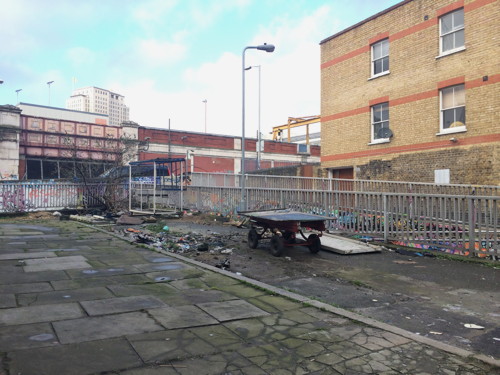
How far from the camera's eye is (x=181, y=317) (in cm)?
439

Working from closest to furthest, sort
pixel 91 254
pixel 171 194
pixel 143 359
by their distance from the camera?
pixel 143 359
pixel 91 254
pixel 171 194

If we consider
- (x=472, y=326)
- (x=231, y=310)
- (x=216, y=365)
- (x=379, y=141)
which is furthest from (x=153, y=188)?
(x=216, y=365)

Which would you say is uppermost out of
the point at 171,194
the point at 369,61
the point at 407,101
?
the point at 369,61

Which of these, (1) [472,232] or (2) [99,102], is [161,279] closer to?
(1) [472,232]

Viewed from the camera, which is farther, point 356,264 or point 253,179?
point 253,179

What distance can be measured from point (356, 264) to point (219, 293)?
3.90 m

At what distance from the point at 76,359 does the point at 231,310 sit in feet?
6.24

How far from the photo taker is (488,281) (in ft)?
22.1

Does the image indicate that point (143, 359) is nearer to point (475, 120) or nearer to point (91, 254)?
point (91, 254)

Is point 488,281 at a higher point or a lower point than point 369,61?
lower

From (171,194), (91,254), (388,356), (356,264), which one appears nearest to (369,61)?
(171,194)

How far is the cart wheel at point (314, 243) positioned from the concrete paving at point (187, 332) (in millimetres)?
3343

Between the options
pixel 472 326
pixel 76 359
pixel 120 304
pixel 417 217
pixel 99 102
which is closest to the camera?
pixel 76 359

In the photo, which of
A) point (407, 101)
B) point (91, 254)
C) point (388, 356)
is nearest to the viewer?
point (388, 356)
